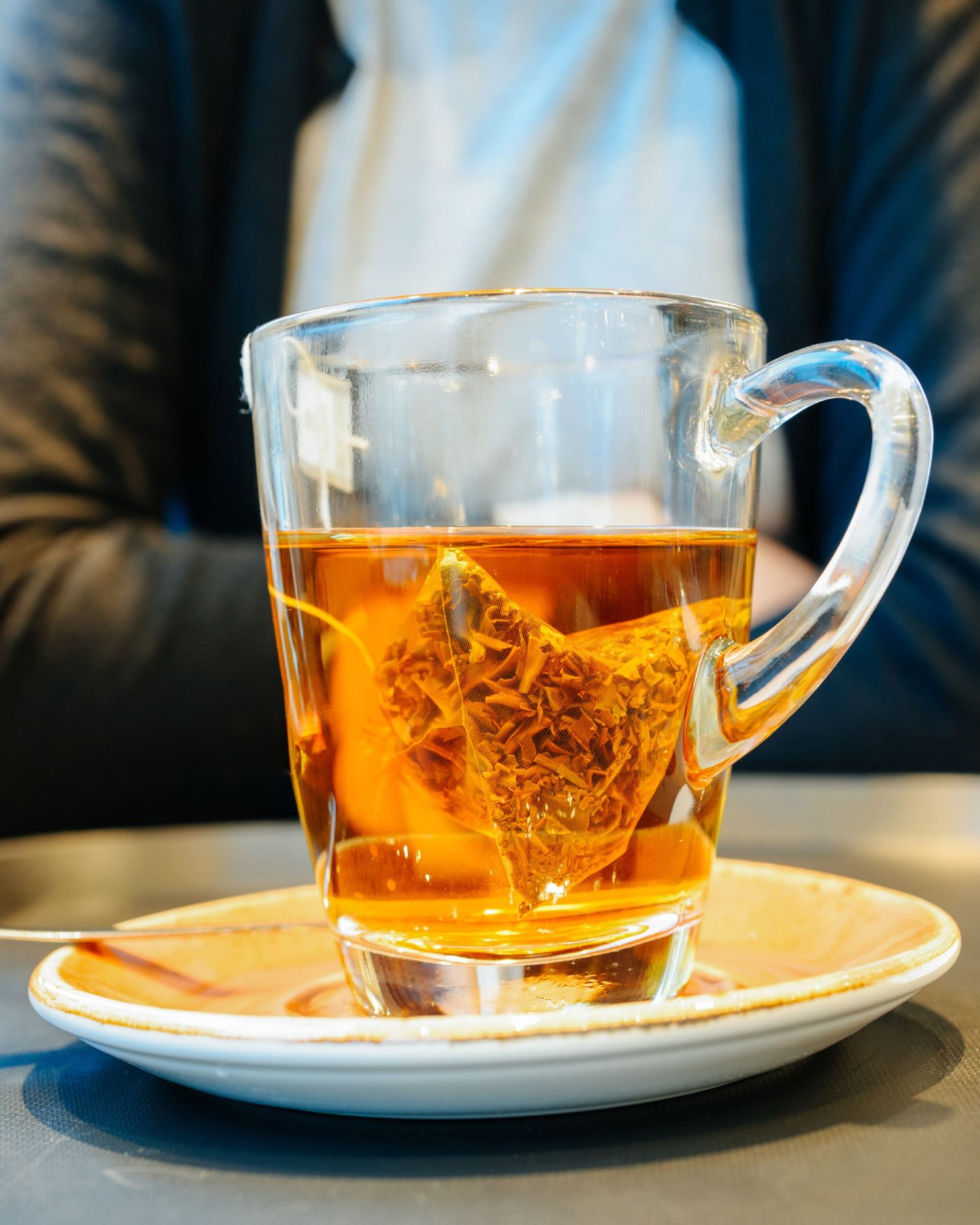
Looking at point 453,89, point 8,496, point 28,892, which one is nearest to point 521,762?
point 28,892

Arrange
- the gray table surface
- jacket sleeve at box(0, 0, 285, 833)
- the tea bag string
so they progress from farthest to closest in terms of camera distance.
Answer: jacket sleeve at box(0, 0, 285, 833) < the tea bag string < the gray table surface

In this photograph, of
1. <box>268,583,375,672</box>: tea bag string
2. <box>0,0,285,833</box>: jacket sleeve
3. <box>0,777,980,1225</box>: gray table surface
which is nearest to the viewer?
<box>0,777,980,1225</box>: gray table surface

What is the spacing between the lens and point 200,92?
3.29ft

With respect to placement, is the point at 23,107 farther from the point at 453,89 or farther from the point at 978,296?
the point at 978,296

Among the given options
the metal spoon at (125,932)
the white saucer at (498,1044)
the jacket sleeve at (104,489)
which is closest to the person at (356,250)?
the jacket sleeve at (104,489)

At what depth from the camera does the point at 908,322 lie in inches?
35.8

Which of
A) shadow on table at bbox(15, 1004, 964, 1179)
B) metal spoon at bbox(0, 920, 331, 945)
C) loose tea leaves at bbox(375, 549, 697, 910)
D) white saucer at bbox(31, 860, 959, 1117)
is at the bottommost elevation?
metal spoon at bbox(0, 920, 331, 945)

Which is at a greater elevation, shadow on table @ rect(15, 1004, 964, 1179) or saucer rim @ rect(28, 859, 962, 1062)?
saucer rim @ rect(28, 859, 962, 1062)

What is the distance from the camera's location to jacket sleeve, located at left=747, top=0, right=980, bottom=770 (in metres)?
0.81

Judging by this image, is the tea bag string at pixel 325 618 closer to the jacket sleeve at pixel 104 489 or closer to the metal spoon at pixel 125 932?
the metal spoon at pixel 125 932

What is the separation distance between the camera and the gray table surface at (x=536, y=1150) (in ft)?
0.66

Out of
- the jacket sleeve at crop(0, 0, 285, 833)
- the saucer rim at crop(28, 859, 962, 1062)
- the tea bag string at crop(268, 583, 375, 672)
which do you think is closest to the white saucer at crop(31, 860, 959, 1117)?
the saucer rim at crop(28, 859, 962, 1062)

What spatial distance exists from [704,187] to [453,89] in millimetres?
250

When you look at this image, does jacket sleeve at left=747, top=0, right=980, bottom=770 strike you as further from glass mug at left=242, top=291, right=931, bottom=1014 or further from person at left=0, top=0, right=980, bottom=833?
glass mug at left=242, top=291, right=931, bottom=1014
